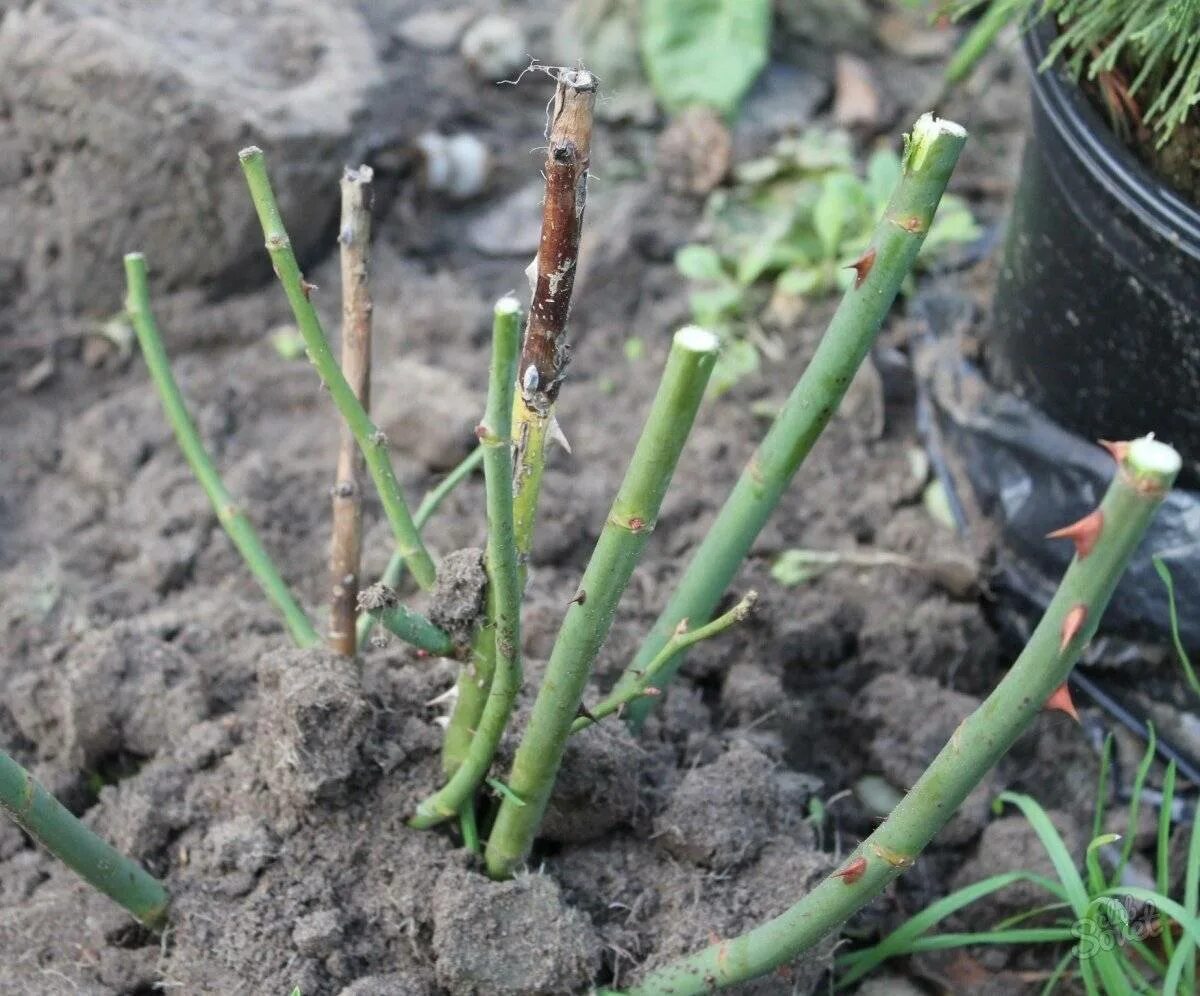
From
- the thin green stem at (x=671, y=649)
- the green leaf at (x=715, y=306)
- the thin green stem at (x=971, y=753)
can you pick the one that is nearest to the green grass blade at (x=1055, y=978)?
the thin green stem at (x=971, y=753)

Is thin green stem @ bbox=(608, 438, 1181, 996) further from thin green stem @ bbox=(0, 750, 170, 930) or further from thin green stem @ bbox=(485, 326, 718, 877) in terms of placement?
thin green stem @ bbox=(0, 750, 170, 930)

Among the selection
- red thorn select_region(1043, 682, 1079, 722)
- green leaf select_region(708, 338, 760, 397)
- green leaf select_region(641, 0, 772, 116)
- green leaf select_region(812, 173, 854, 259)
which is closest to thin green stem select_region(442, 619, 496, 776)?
red thorn select_region(1043, 682, 1079, 722)

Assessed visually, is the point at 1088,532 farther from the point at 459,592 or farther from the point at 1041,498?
the point at 1041,498

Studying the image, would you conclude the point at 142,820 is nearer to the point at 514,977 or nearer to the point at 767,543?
the point at 514,977

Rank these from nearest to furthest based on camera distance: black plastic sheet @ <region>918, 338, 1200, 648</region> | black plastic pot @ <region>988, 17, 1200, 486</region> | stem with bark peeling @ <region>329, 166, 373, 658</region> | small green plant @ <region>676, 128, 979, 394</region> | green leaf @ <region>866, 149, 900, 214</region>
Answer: stem with bark peeling @ <region>329, 166, 373, 658</region> < black plastic pot @ <region>988, 17, 1200, 486</region> < black plastic sheet @ <region>918, 338, 1200, 648</region> < small green plant @ <region>676, 128, 979, 394</region> < green leaf @ <region>866, 149, 900, 214</region>

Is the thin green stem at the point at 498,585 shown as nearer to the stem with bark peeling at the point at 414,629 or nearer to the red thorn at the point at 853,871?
the stem with bark peeling at the point at 414,629

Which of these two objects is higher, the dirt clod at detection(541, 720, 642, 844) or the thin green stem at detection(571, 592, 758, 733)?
the thin green stem at detection(571, 592, 758, 733)
